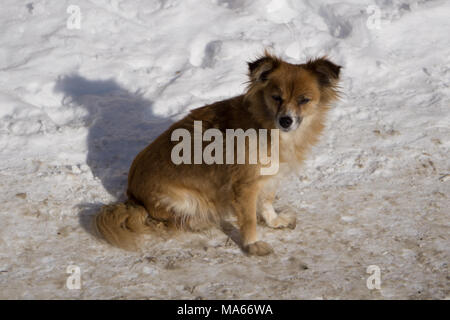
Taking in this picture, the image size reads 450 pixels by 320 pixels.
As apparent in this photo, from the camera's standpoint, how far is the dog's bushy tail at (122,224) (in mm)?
3580

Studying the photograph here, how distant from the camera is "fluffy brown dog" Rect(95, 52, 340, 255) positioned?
3.54 meters

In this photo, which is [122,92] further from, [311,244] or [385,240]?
[385,240]

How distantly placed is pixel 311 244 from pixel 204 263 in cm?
84

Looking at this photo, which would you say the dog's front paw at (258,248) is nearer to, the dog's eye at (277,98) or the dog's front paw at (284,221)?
the dog's front paw at (284,221)

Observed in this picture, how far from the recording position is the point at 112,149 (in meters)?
4.77

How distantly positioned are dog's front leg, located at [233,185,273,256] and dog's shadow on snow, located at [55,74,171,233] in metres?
1.17

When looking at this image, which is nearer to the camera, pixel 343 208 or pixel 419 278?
pixel 419 278

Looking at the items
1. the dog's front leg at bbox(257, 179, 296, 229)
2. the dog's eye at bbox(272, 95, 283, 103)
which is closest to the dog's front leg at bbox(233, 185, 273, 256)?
the dog's front leg at bbox(257, 179, 296, 229)

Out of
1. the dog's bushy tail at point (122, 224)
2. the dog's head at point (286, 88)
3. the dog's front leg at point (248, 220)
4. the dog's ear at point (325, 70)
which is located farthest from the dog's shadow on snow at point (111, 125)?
the dog's ear at point (325, 70)

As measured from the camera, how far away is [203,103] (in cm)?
541

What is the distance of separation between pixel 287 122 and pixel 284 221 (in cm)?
89

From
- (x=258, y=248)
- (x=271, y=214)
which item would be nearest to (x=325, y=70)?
(x=271, y=214)

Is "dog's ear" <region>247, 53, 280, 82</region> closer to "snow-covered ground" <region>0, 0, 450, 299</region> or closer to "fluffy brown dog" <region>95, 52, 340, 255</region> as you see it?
"fluffy brown dog" <region>95, 52, 340, 255</region>

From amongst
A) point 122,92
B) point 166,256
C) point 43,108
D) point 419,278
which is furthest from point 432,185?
point 43,108
